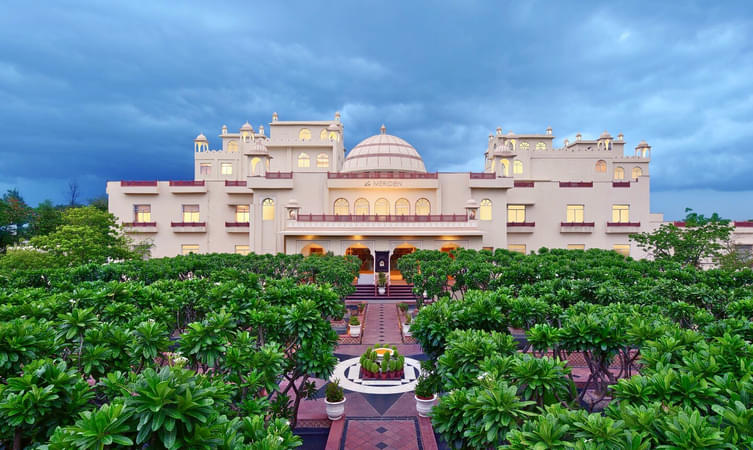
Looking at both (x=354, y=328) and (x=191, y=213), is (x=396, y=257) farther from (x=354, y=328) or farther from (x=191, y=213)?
(x=191, y=213)

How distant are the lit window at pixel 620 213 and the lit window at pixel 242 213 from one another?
3376 cm

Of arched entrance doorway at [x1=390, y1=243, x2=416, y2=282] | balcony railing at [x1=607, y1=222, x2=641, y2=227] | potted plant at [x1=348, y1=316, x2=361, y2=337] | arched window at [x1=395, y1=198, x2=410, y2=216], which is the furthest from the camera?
arched window at [x1=395, y1=198, x2=410, y2=216]

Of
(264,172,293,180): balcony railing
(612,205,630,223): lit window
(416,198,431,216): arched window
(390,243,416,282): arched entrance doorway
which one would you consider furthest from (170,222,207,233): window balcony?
(612,205,630,223): lit window

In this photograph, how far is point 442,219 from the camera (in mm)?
29031

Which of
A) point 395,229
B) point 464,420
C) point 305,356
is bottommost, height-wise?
point 305,356

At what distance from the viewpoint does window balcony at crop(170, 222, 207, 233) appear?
32281mm

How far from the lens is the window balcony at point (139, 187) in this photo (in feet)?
106

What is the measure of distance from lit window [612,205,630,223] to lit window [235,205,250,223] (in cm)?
3376

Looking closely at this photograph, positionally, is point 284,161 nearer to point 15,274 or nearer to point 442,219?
point 442,219

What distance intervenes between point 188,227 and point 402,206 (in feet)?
64.0

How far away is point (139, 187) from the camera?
3216cm

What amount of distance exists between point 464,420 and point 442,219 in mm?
25468

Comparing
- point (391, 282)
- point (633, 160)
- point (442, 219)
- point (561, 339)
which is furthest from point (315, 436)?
point (633, 160)

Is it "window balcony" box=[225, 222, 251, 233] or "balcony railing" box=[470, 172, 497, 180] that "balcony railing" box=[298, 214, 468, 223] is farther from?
"window balcony" box=[225, 222, 251, 233]
